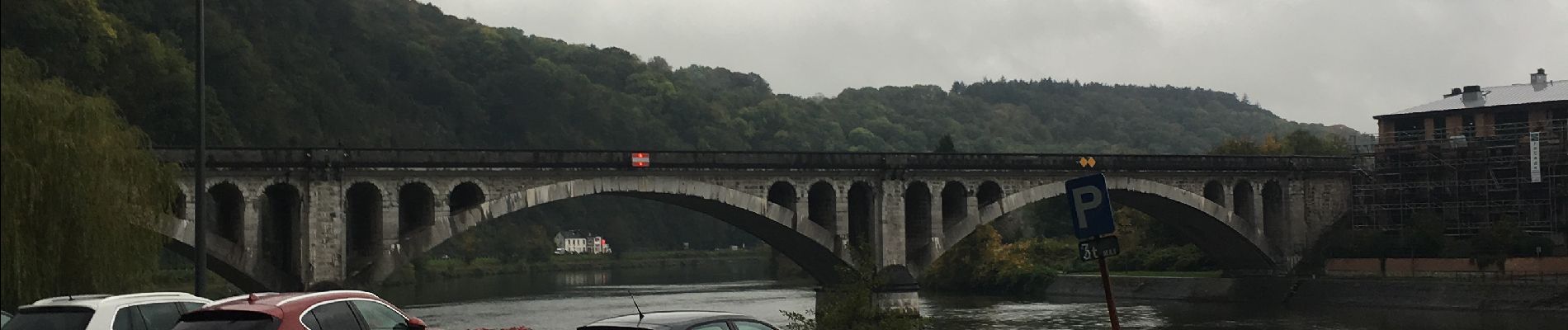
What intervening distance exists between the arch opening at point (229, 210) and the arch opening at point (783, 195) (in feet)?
59.3

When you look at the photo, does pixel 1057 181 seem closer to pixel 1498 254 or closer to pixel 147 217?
pixel 1498 254

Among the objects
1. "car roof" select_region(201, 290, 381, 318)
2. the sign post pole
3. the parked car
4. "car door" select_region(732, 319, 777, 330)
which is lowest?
"car door" select_region(732, 319, 777, 330)

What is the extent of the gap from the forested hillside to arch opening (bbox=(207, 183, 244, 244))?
13.7 feet

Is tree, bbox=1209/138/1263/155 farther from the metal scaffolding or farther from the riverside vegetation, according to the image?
the metal scaffolding

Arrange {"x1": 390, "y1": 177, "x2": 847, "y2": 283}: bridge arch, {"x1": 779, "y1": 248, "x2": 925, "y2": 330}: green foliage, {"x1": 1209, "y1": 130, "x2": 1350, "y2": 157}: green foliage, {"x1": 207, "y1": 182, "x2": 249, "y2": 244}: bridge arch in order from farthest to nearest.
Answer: {"x1": 1209, "y1": 130, "x2": 1350, "y2": 157}: green foliage < {"x1": 390, "y1": 177, "x2": 847, "y2": 283}: bridge arch < {"x1": 207, "y1": 182, "x2": 249, "y2": 244}: bridge arch < {"x1": 779, "y1": 248, "x2": 925, "y2": 330}: green foliage

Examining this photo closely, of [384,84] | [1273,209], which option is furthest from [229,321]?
[384,84]

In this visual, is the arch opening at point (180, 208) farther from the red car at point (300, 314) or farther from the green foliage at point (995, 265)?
the green foliage at point (995, 265)

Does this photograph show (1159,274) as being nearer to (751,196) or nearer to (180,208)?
(751,196)

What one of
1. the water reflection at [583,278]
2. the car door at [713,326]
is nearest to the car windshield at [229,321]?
the car door at [713,326]

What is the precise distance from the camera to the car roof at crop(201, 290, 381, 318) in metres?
18.6

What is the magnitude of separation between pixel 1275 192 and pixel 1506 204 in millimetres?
9170

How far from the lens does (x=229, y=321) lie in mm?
18609

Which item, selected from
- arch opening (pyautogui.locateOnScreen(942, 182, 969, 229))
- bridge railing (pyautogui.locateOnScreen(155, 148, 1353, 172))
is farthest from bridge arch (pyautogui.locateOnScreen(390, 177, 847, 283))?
arch opening (pyautogui.locateOnScreen(942, 182, 969, 229))

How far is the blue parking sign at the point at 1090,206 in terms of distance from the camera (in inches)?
732
